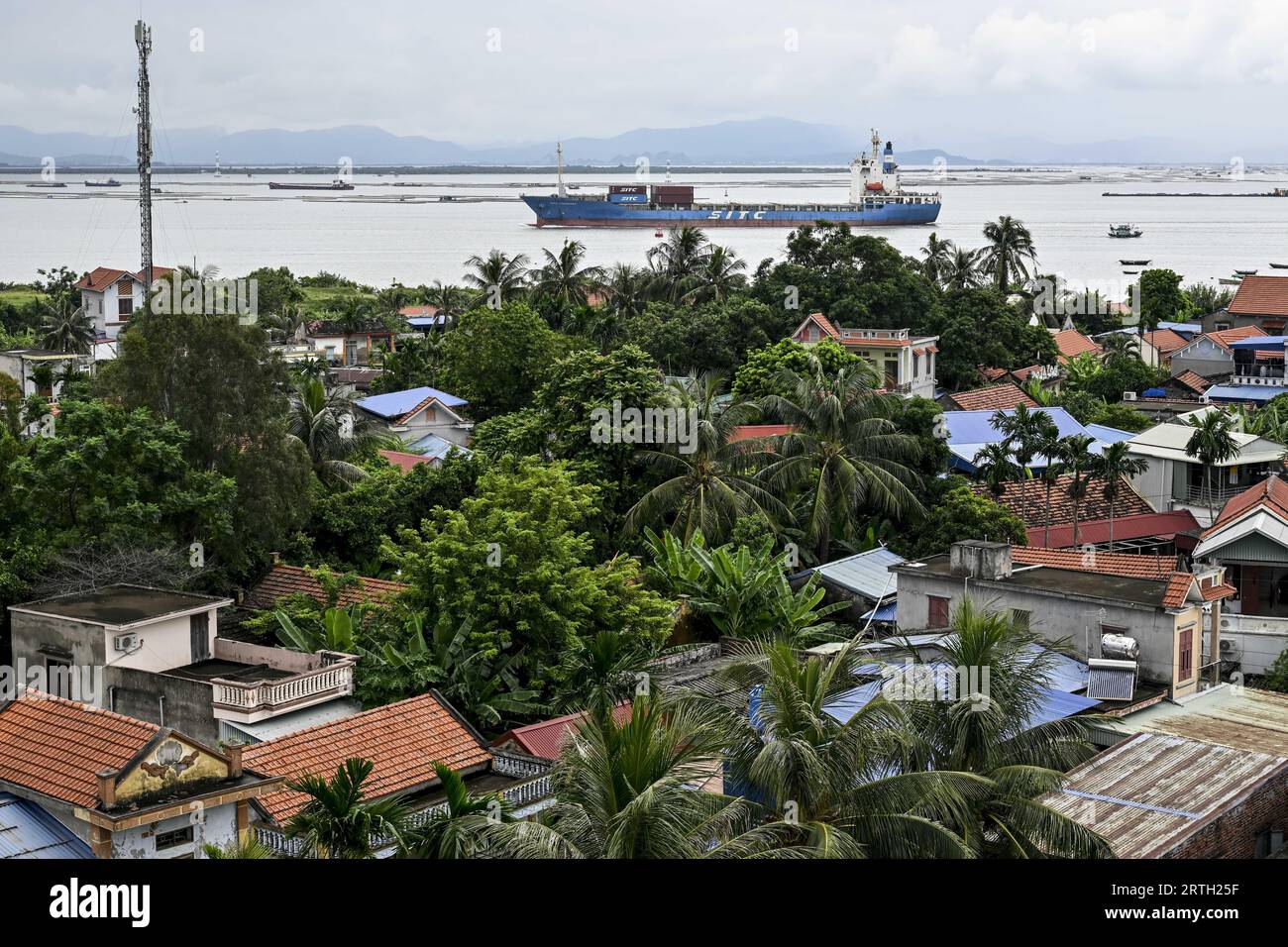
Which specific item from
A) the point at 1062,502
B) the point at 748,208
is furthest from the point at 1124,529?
the point at 748,208

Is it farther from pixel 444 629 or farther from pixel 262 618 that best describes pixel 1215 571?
pixel 262 618

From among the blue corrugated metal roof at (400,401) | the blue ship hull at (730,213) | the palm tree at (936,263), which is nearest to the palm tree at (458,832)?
the blue corrugated metal roof at (400,401)

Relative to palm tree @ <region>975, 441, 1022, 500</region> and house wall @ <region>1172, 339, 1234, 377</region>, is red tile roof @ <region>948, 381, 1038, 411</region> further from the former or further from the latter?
house wall @ <region>1172, 339, 1234, 377</region>

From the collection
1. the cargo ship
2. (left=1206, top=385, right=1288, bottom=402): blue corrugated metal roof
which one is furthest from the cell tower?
the cargo ship

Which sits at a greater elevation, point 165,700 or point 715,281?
point 715,281

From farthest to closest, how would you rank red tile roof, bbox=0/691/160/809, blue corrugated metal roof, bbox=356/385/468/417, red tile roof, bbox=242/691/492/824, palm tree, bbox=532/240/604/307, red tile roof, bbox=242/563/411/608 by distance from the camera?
palm tree, bbox=532/240/604/307 < blue corrugated metal roof, bbox=356/385/468/417 < red tile roof, bbox=242/563/411/608 < red tile roof, bbox=242/691/492/824 < red tile roof, bbox=0/691/160/809

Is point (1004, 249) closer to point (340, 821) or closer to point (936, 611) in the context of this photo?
point (936, 611)

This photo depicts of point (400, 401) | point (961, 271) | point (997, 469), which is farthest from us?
point (961, 271)
